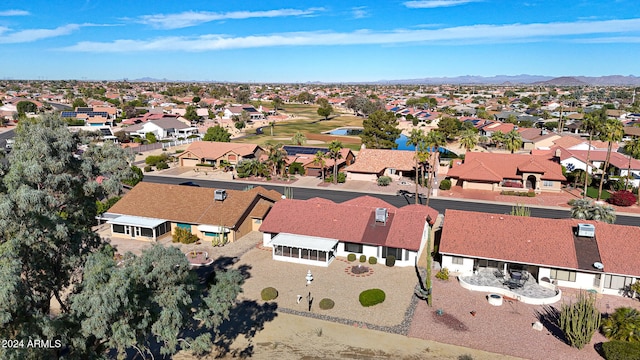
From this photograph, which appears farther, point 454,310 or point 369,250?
point 369,250

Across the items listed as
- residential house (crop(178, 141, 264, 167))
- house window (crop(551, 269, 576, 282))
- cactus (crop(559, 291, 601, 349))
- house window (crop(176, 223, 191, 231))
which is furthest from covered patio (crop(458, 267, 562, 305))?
residential house (crop(178, 141, 264, 167))

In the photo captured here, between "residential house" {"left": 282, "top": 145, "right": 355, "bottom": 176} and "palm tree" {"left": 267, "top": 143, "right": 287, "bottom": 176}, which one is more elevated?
"palm tree" {"left": 267, "top": 143, "right": 287, "bottom": 176}

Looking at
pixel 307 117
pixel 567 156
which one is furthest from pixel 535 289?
pixel 307 117

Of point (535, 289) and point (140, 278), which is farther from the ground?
point (140, 278)

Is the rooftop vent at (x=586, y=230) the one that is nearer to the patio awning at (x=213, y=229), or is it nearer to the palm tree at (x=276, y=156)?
the patio awning at (x=213, y=229)

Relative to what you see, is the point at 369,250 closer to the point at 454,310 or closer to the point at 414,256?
the point at 414,256

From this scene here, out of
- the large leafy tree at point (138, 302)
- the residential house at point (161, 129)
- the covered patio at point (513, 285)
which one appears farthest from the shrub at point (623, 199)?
the residential house at point (161, 129)

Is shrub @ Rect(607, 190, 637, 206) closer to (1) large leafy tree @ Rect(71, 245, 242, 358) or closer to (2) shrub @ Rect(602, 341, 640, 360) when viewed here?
(2) shrub @ Rect(602, 341, 640, 360)
